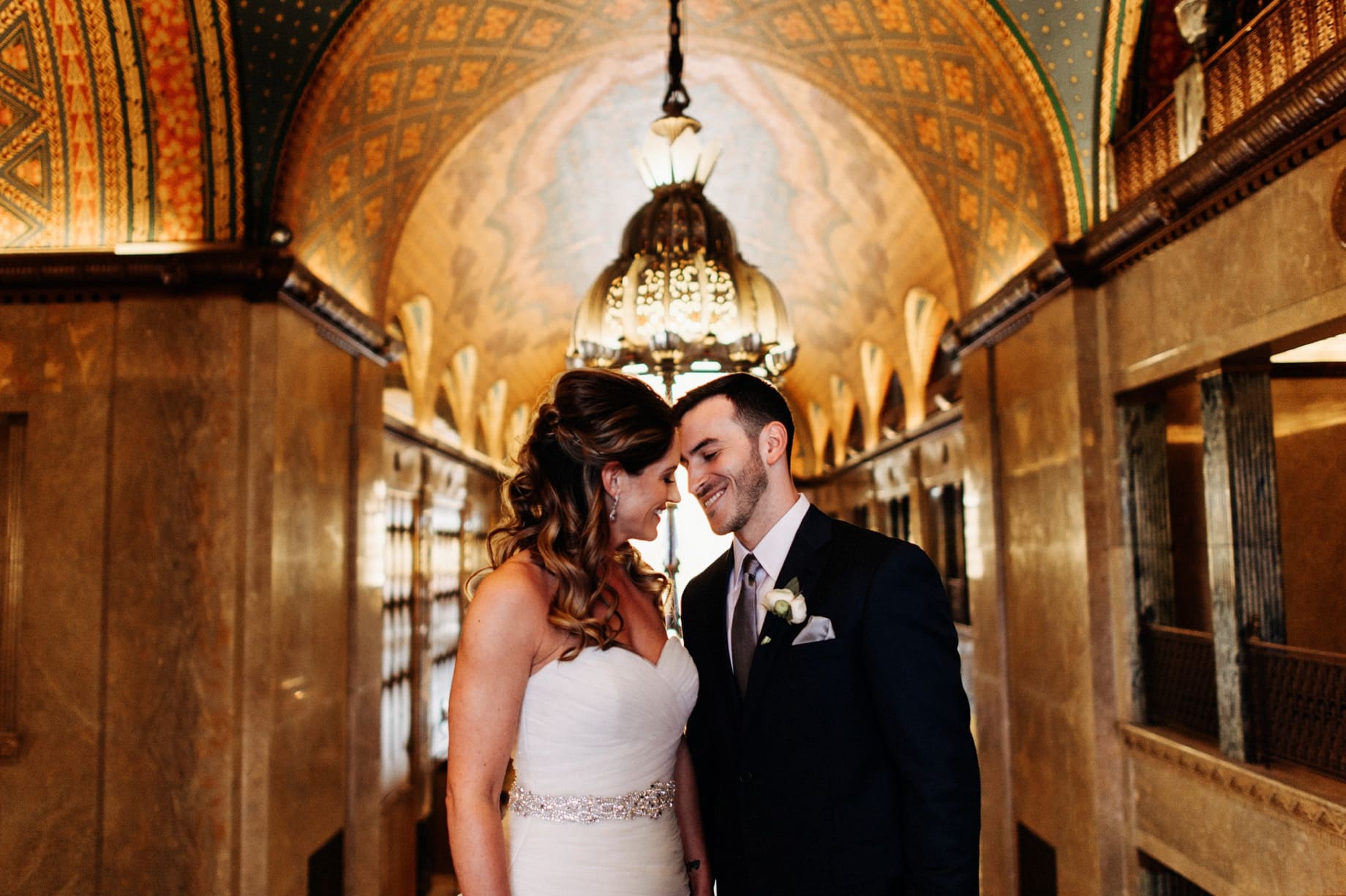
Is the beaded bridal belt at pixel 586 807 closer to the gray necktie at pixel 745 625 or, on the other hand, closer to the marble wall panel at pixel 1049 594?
the gray necktie at pixel 745 625

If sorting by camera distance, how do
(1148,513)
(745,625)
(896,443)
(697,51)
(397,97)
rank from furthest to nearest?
(896,443)
(697,51)
(397,97)
(1148,513)
(745,625)

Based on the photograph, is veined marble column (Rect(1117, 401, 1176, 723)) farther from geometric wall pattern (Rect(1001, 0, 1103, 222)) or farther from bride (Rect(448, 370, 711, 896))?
bride (Rect(448, 370, 711, 896))

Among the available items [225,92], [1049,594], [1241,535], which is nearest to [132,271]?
[225,92]

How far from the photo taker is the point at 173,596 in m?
6.16

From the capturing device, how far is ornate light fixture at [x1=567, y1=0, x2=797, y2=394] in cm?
559

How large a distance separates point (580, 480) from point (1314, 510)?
6.27 m

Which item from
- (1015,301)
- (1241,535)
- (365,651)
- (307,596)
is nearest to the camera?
(1241,535)

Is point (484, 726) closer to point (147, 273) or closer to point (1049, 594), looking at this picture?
point (147, 273)

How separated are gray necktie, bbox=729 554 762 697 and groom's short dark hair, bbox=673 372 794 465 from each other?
30 cm

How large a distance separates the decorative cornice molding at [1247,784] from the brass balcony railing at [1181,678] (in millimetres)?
214

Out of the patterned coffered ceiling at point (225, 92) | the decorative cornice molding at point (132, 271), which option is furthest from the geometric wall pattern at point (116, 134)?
the decorative cornice molding at point (132, 271)

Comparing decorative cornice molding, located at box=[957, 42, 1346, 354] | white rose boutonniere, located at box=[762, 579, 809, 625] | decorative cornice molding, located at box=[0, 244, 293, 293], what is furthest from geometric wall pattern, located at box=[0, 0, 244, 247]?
white rose boutonniere, located at box=[762, 579, 809, 625]

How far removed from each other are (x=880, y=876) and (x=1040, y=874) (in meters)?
5.43

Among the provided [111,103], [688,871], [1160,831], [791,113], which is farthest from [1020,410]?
[111,103]
